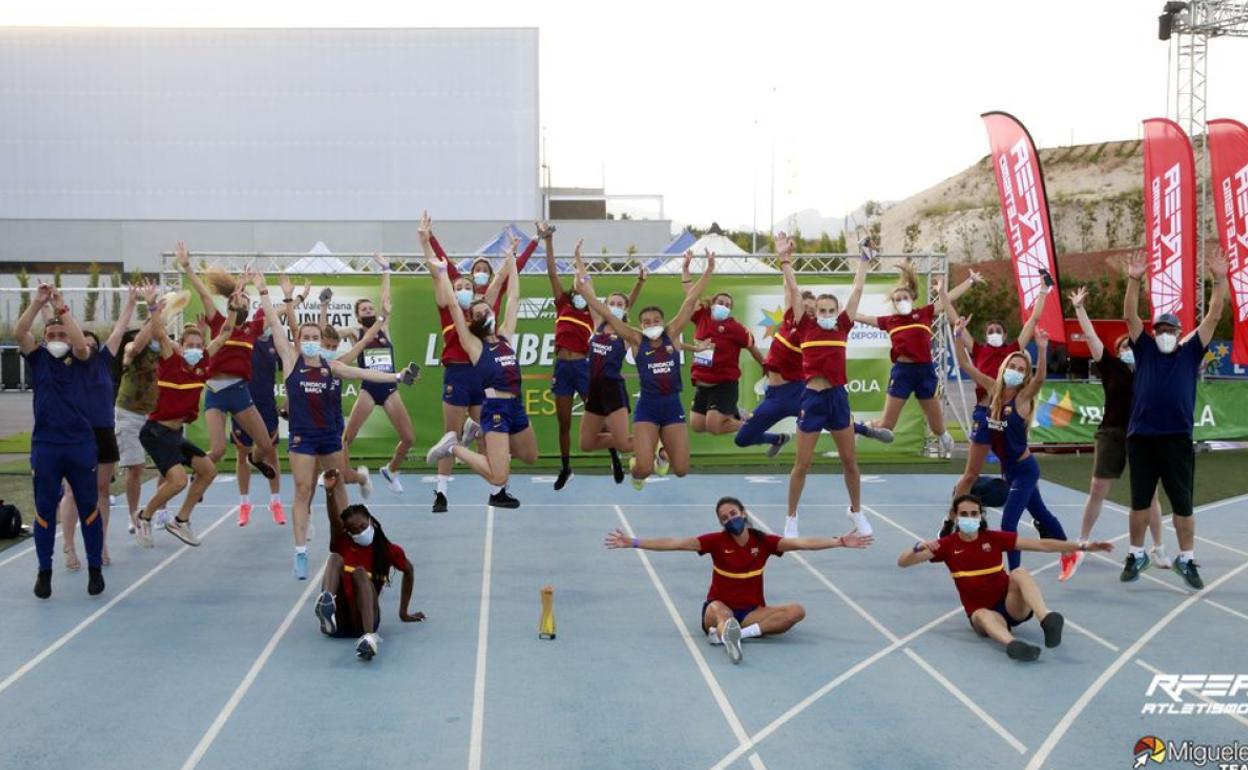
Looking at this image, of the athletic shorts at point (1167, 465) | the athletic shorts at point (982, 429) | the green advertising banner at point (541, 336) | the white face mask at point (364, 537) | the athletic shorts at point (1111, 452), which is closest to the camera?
the white face mask at point (364, 537)

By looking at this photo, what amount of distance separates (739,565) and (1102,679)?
267 cm

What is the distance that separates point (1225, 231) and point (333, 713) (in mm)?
18761

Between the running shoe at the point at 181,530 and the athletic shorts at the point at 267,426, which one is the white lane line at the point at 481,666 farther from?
the running shoe at the point at 181,530

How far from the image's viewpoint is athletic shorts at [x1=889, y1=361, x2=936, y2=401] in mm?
14469

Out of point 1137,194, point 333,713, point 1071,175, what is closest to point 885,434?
point 333,713

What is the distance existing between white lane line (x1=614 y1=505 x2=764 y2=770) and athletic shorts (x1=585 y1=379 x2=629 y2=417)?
159 centimetres

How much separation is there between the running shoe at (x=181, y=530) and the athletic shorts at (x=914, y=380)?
7.74 metres

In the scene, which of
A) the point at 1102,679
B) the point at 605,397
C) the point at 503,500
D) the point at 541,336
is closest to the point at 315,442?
the point at 503,500

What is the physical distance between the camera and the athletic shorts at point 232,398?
543 inches

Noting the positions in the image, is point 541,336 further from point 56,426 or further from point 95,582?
point 56,426

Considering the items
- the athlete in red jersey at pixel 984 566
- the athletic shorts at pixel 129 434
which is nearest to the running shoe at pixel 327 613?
the athlete in red jersey at pixel 984 566

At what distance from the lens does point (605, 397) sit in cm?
1294

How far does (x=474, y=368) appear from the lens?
12.0 meters

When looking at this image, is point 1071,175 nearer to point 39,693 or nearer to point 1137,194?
point 1137,194
